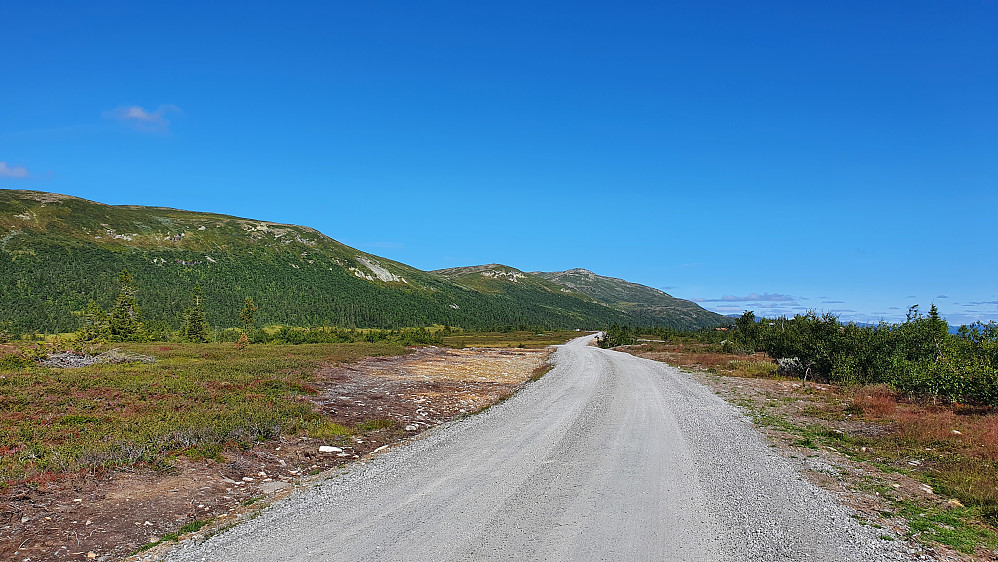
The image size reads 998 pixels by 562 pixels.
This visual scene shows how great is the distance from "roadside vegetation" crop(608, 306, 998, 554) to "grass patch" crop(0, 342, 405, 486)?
16.1 m

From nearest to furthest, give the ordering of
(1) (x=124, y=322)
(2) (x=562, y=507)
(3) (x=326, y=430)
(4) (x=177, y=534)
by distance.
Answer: (4) (x=177, y=534) < (2) (x=562, y=507) < (3) (x=326, y=430) < (1) (x=124, y=322)

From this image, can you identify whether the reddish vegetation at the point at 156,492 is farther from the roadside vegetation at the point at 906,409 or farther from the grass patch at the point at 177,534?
the roadside vegetation at the point at 906,409

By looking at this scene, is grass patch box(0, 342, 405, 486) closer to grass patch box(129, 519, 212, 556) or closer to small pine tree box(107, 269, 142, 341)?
grass patch box(129, 519, 212, 556)

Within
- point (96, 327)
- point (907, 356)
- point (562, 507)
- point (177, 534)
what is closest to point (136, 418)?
point (177, 534)

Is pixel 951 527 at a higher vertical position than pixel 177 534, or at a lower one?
higher

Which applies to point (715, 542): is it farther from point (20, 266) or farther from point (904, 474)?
point (20, 266)

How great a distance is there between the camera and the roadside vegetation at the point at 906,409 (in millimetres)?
9367

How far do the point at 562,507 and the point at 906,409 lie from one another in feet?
67.4

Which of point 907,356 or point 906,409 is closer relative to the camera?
point 906,409

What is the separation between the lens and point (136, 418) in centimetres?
1517

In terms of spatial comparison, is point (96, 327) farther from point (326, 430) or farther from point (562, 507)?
point (562, 507)

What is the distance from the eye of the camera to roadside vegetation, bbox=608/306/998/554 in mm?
9367

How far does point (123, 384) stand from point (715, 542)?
2675 cm

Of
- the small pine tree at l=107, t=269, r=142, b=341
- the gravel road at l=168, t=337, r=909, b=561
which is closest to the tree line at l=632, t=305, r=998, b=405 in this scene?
the gravel road at l=168, t=337, r=909, b=561
